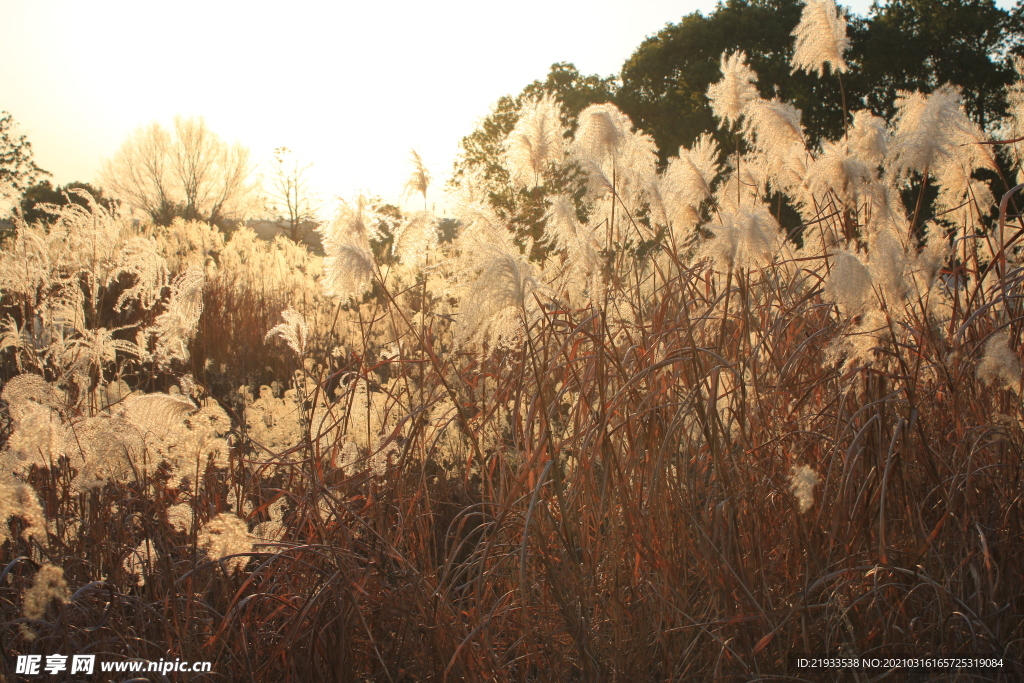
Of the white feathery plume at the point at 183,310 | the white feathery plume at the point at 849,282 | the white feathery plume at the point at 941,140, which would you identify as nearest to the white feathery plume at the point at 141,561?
the white feathery plume at the point at 183,310

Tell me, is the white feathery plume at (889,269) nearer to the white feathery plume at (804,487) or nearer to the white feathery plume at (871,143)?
the white feathery plume at (804,487)

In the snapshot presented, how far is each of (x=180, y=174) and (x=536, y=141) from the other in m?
24.9

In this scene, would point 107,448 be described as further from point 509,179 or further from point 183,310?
point 509,179

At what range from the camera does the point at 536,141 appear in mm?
2129

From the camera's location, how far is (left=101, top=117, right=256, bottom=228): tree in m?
23.2

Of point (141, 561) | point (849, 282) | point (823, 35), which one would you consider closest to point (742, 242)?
point (849, 282)

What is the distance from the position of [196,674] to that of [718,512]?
3.75 feet

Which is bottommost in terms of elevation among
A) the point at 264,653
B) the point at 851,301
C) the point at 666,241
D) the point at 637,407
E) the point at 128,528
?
the point at 264,653

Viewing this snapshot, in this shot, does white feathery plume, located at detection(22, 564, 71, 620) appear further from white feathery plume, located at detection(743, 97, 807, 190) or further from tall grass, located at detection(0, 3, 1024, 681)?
white feathery plume, located at detection(743, 97, 807, 190)

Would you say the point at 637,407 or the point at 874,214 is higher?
the point at 874,214

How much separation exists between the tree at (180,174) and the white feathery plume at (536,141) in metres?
22.6

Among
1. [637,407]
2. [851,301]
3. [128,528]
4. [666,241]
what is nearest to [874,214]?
[666,241]

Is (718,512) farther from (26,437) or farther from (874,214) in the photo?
(26,437)

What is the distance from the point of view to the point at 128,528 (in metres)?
1.92
